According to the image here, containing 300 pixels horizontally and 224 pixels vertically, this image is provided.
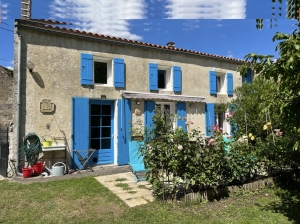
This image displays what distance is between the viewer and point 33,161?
734 cm

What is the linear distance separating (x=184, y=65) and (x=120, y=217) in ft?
27.0

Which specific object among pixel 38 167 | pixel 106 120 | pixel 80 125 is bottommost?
pixel 38 167

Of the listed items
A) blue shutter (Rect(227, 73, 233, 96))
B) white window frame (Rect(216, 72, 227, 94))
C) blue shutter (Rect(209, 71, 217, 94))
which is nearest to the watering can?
blue shutter (Rect(209, 71, 217, 94))

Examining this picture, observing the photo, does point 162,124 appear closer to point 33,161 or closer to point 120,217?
point 120,217

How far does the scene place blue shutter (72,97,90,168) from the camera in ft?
26.3

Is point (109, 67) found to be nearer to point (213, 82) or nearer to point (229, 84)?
point (213, 82)

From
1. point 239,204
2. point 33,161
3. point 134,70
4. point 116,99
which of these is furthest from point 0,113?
point 239,204

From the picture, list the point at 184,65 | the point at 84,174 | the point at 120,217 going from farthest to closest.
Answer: the point at 184,65 → the point at 84,174 → the point at 120,217

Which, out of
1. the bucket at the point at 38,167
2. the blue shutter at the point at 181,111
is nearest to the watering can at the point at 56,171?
the bucket at the point at 38,167

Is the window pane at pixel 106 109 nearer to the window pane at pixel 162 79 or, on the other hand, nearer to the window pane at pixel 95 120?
the window pane at pixel 95 120

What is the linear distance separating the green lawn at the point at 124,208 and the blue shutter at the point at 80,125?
2.55 m

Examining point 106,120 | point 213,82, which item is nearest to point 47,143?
point 106,120

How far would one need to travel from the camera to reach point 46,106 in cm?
761

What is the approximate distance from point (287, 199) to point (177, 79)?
6693mm
